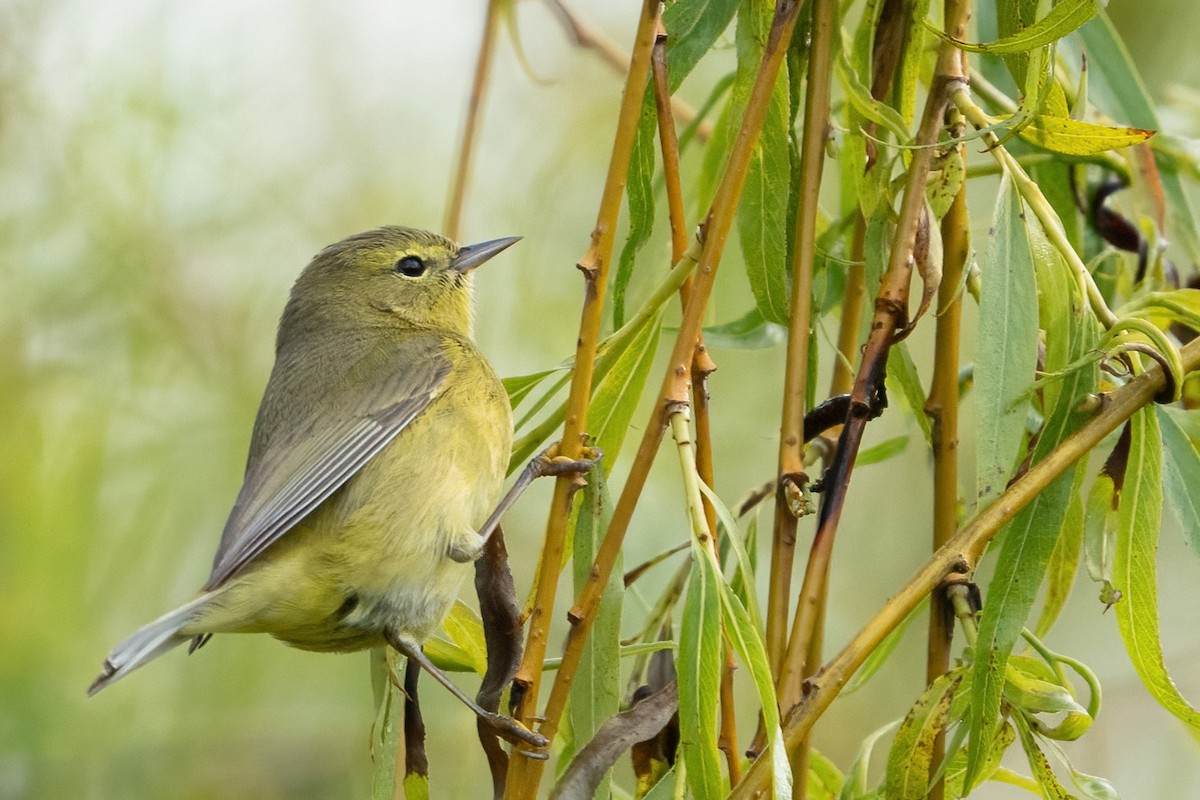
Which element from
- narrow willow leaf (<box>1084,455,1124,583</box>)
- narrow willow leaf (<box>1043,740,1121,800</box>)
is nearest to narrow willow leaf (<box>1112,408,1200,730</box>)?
narrow willow leaf (<box>1084,455,1124,583</box>)

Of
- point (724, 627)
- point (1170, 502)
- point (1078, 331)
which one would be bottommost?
point (724, 627)

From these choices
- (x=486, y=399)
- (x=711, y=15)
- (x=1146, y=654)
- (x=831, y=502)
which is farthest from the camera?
(x=486, y=399)

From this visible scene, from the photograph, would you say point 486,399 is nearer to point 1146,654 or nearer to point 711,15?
point 711,15

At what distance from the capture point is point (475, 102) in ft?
9.62

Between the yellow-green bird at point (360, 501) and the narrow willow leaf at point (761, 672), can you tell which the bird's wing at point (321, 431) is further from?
the narrow willow leaf at point (761, 672)

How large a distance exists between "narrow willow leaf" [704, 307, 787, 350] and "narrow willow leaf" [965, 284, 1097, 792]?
50cm

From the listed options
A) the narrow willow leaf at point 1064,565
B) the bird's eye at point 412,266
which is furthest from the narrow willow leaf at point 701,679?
the bird's eye at point 412,266

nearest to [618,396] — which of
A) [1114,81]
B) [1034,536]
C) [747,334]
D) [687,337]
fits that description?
[747,334]

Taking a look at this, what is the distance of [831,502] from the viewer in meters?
1.62

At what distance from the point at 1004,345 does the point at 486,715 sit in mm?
871

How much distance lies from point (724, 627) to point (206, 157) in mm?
3013

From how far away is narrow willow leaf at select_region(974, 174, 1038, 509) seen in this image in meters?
1.71

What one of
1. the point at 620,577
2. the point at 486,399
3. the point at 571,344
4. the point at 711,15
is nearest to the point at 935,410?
the point at 620,577

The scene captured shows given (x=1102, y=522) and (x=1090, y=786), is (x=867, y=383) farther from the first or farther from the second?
(x=1090, y=786)
